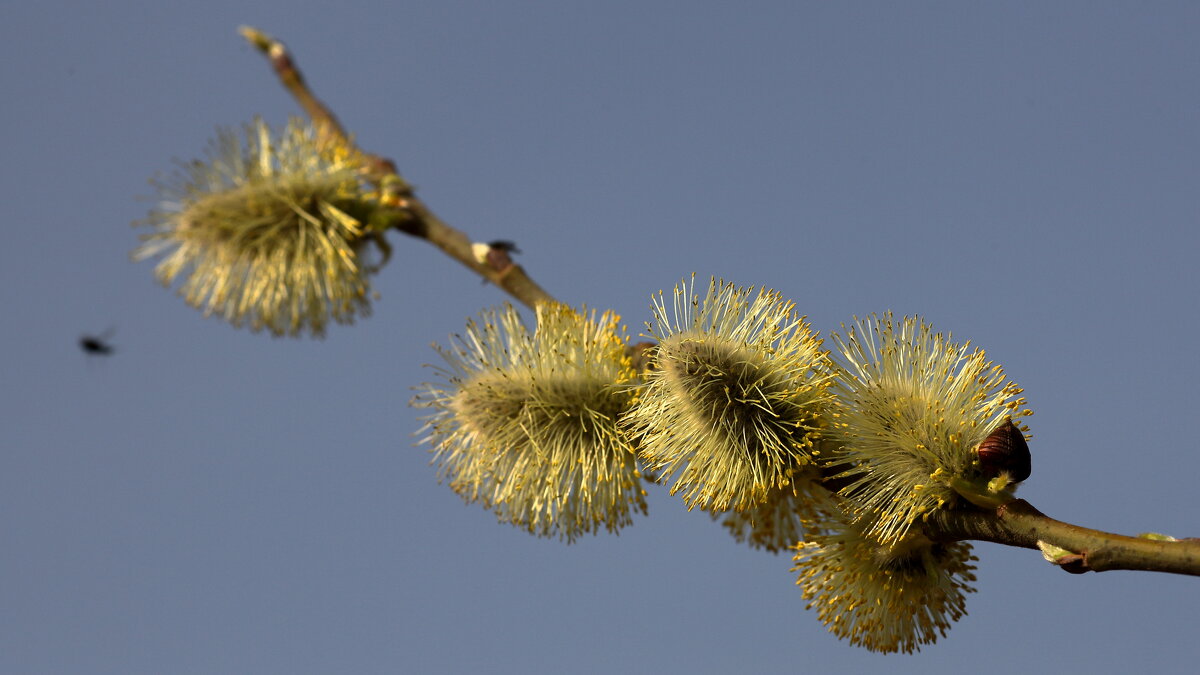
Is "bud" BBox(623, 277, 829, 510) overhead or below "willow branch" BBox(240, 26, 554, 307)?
below

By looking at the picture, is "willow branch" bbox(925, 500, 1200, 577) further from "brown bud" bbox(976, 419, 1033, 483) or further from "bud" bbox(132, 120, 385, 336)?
"bud" bbox(132, 120, 385, 336)

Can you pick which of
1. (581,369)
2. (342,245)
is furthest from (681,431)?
(342,245)

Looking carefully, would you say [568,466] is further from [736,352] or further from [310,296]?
[310,296]

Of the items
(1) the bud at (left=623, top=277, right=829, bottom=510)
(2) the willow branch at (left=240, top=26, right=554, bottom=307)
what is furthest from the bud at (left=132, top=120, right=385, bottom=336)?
(1) the bud at (left=623, top=277, right=829, bottom=510)

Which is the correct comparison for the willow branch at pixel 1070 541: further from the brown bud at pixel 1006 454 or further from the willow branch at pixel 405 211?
the willow branch at pixel 405 211

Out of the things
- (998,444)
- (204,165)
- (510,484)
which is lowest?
(510,484)

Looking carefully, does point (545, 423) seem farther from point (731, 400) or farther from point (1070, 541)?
point (1070, 541)
